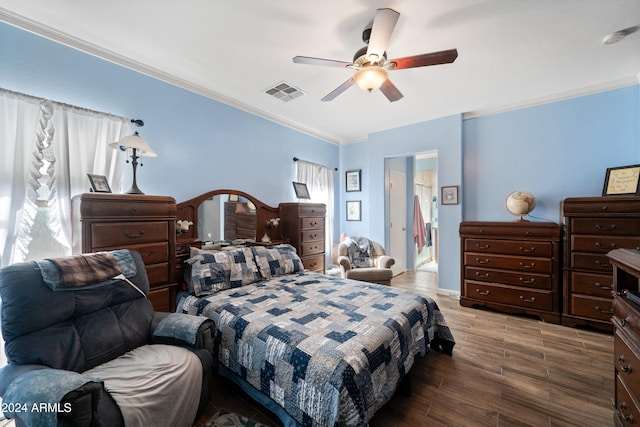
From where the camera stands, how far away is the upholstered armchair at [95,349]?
3.43 feet

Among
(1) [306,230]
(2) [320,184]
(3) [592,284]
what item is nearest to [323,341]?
(1) [306,230]

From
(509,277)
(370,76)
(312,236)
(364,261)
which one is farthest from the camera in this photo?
(364,261)

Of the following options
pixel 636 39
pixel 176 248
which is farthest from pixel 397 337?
pixel 636 39

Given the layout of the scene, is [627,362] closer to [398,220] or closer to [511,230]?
[511,230]

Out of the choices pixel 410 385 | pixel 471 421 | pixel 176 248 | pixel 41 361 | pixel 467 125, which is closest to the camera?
pixel 41 361

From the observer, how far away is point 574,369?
209 centimetres

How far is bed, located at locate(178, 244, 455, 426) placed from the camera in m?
1.30

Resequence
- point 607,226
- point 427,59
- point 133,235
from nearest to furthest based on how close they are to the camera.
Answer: point 427,59 < point 133,235 < point 607,226

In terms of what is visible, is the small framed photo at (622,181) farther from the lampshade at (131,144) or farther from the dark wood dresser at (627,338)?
the lampshade at (131,144)

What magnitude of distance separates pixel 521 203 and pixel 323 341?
3.30 m

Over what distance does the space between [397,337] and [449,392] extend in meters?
0.69

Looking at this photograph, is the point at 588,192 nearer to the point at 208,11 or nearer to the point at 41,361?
the point at 208,11

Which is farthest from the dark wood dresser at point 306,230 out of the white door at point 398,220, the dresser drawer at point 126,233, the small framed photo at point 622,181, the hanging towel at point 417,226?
the small framed photo at point 622,181

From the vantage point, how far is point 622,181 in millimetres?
2797
